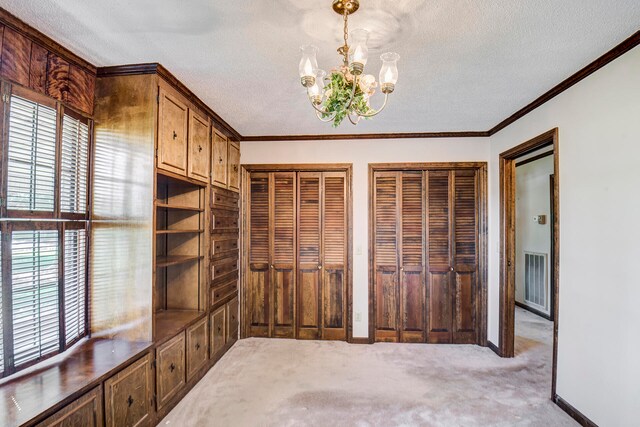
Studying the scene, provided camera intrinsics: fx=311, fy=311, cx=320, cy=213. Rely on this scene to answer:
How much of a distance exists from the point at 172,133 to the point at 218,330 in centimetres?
194

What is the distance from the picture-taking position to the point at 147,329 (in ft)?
6.80

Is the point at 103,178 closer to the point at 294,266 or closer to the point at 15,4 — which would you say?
the point at 15,4

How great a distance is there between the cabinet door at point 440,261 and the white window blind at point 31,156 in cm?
336

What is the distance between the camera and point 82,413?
1.54 meters

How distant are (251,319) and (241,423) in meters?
1.62

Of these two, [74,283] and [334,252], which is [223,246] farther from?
[74,283]

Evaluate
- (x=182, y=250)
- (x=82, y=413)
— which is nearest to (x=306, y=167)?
(x=182, y=250)

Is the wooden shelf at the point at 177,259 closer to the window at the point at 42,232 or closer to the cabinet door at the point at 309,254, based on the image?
the window at the point at 42,232

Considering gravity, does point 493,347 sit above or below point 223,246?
below

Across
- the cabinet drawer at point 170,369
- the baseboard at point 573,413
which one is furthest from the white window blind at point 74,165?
the baseboard at point 573,413

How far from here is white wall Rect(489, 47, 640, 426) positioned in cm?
180

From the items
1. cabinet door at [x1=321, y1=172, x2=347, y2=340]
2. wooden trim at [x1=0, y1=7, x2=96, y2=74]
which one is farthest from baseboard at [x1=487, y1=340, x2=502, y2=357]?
wooden trim at [x1=0, y1=7, x2=96, y2=74]

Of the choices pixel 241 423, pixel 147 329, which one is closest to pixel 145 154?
pixel 147 329

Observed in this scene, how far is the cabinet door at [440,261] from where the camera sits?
358cm
